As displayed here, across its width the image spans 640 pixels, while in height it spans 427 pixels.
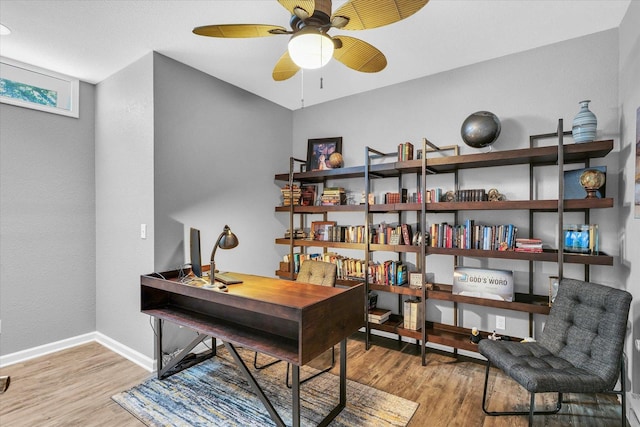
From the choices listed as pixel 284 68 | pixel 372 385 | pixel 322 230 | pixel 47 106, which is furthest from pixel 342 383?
pixel 47 106

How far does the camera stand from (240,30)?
1.73 metres

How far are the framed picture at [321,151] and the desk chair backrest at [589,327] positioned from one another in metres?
2.58

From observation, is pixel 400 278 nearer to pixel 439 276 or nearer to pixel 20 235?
pixel 439 276

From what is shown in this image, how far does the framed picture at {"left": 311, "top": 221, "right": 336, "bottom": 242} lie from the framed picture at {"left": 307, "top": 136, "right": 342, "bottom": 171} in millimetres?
686

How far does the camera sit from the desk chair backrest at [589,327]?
71.3 inches

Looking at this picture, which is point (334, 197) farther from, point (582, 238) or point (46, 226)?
point (46, 226)

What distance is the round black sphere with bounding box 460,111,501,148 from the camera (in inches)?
105

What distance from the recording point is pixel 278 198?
13.7ft

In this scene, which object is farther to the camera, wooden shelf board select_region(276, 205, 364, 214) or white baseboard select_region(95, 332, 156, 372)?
wooden shelf board select_region(276, 205, 364, 214)

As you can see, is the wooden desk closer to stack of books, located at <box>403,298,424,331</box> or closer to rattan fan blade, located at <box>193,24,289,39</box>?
stack of books, located at <box>403,298,424,331</box>

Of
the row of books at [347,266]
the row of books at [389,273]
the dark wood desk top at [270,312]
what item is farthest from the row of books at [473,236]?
the dark wood desk top at [270,312]

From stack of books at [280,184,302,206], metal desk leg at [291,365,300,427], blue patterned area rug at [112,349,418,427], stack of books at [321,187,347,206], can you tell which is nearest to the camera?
metal desk leg at [291,365,300,427]

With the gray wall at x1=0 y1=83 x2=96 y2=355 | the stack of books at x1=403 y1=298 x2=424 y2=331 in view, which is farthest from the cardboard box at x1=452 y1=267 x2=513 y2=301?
the gray wall at x1=0 y1=83 x2=96 y2=355

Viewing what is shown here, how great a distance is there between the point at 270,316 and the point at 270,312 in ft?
1.45
